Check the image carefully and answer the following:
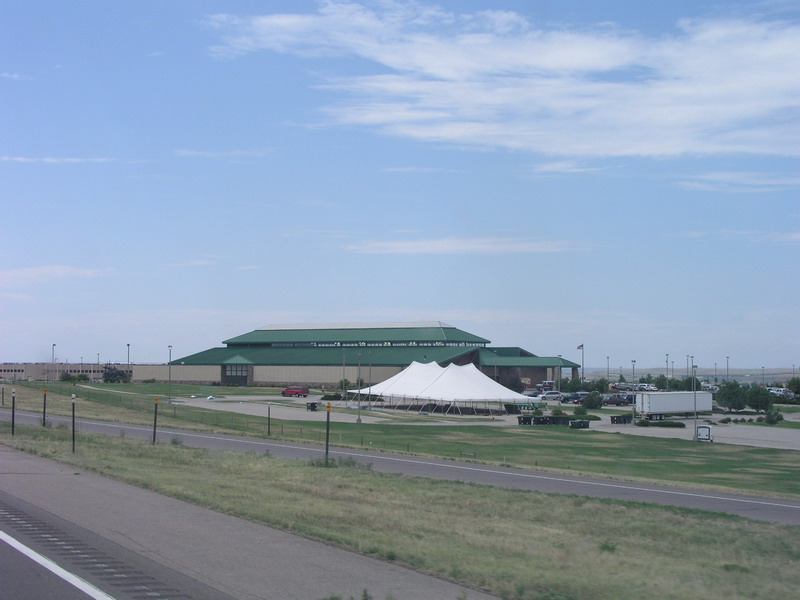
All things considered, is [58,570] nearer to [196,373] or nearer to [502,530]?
[502,530]

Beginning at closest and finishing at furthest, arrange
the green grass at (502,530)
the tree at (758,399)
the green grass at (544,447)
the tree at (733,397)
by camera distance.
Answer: the green grass at (502,530), the green grass at (544,447), the tree at (758,399), the tree at (733,397)

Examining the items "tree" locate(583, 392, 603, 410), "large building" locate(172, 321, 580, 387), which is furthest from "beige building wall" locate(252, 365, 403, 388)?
"tree" locate(583, 392, 603, 410)

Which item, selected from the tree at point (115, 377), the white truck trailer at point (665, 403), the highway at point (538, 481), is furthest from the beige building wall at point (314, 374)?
the highway at point (538, 481)

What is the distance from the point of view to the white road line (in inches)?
363

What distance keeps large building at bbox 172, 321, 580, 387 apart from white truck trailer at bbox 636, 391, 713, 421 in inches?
1551

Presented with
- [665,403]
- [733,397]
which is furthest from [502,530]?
[733,397]

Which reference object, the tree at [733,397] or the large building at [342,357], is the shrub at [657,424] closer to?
the tree at [733,397]

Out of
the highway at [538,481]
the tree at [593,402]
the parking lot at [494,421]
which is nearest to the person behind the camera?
the highway at [538,481]

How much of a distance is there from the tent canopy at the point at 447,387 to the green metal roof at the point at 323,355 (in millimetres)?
28485

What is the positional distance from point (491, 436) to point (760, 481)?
26429mm

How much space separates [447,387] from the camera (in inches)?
3511

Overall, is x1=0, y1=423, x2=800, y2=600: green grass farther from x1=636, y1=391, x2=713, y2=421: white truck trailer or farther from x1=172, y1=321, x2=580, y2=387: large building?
x1=172, y1=321, x2=580, y2=387: large building

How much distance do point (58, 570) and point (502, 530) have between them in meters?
8.39

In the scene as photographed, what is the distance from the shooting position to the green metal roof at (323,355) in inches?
5027
